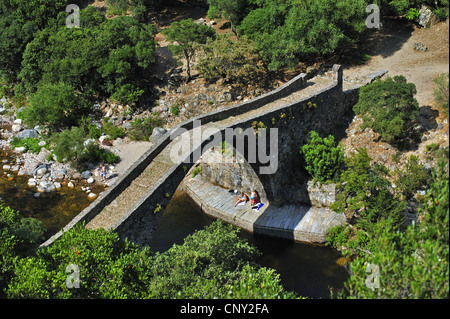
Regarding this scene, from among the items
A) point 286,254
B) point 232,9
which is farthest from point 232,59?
point 286,254

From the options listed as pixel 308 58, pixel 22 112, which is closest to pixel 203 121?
pixel 308 58

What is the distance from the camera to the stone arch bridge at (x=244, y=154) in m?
19.5

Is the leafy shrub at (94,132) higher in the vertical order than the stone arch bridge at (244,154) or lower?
lower

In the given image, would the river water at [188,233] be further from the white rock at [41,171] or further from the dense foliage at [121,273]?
the dense foliage at [121,273]

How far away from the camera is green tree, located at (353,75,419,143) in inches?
1064

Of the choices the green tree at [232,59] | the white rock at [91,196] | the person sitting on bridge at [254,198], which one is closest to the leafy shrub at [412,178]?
the person sitting on bridge at [254,198]

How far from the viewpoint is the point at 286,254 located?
2536 centimetres

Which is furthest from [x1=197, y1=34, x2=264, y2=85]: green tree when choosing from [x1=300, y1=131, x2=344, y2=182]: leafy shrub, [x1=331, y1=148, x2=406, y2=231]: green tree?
[x1=331, y1=148, x2=406, y2=231]: green tree

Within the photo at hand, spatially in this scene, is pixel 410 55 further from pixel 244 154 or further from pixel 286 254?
pixel 286 254

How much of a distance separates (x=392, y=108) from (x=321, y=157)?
5.03m

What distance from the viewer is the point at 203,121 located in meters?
23.4

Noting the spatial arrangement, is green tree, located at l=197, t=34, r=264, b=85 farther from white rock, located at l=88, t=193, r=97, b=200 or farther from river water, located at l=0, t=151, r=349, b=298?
white rock, located at l=88, t=193, r=97, b=200

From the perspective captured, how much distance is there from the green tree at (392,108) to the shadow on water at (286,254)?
7.76 m
